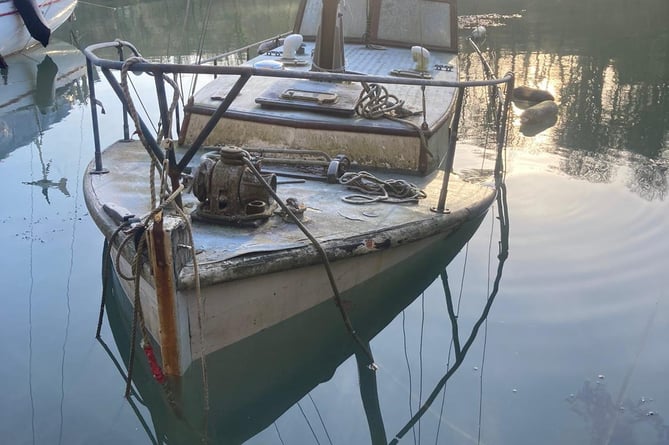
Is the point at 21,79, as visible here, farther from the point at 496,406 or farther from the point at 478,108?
the point at 496,406

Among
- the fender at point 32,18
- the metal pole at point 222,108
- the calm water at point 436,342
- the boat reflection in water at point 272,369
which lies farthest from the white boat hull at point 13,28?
the metal pole at point 222,108

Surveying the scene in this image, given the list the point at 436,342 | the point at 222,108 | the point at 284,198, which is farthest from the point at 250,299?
the point at 436,342

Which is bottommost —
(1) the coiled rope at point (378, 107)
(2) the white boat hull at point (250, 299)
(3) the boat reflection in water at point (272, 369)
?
(3) the boat reflection in water at point (272, 369)

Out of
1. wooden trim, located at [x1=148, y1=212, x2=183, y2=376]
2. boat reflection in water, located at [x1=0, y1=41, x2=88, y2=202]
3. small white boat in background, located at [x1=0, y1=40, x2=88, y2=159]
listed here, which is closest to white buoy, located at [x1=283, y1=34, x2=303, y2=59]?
boat reflection in water, located at [x1=0, y1=41, x2=88, y2=202]

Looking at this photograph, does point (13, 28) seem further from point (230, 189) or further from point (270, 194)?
point (270, 194)

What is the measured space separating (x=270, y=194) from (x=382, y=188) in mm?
1449

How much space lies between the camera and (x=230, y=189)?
4.55 meters

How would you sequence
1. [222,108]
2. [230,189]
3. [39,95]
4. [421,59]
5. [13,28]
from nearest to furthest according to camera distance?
[222,108]
[230,189]
[421,59]
[39,95]
[13,28]

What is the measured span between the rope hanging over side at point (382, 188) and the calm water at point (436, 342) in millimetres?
696

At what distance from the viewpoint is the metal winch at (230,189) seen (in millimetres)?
4488

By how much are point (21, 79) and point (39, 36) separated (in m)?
2.89

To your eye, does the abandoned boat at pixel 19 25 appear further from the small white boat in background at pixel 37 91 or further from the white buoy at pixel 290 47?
the white buoy at pixel 290 47

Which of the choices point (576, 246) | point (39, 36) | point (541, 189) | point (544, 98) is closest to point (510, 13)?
point (544, 98)

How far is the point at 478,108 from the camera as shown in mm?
12055
